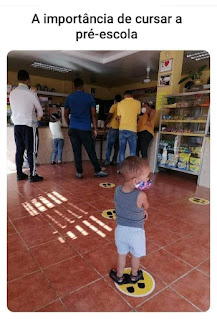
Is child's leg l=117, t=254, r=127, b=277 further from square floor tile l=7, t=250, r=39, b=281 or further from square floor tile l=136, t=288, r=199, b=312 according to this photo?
square floor tile l=7, t=250, r=39, b=281

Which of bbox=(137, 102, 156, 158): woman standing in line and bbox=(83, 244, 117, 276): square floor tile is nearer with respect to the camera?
bbox=(83, 244, 117, 276): square floor tile

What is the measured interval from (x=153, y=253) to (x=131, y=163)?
874 mm

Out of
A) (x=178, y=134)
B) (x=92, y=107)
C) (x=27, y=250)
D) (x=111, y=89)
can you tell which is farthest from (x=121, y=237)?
(x=111, y=89)

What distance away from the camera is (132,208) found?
108 centimetres

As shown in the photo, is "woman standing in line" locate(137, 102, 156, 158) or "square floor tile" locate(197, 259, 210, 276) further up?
"woman standing in line" locate(137, 102, 156, 158)

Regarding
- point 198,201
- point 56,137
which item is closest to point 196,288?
point 198,201

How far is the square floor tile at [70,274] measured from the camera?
3.88ft

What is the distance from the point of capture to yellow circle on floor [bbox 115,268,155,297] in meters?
1.14

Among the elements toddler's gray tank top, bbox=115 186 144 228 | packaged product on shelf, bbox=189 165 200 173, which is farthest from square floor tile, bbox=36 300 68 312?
packaged product on shelf, bbox=189 165 200 173

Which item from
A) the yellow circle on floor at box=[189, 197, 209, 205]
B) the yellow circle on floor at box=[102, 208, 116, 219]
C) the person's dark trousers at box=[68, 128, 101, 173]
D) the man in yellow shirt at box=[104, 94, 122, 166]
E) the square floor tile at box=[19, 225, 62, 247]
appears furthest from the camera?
the man in yellow shirt at box=[104, 94, 122, 166]

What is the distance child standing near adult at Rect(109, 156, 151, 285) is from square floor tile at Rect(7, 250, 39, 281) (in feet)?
1.97

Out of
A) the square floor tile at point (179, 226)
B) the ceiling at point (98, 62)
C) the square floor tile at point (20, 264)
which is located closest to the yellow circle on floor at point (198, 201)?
the square floor tile at point (179, 226)

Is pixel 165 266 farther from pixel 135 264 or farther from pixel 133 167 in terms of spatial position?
pixel 133 167

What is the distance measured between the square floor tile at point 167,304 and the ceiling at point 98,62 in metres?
4.86
